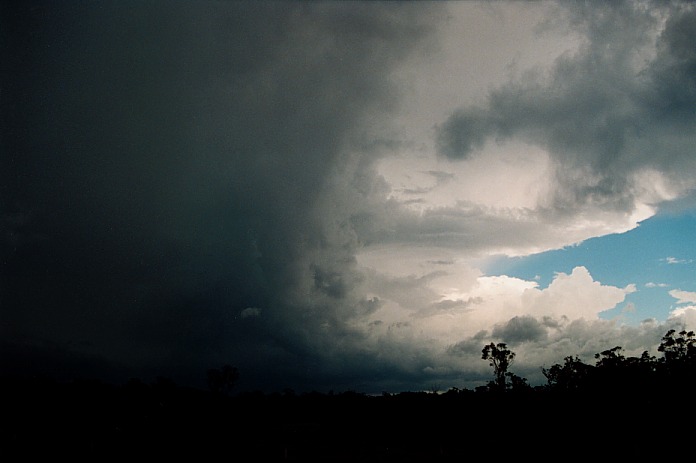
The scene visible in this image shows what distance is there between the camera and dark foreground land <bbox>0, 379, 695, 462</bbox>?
63.2m

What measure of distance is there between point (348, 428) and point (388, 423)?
10.6 m

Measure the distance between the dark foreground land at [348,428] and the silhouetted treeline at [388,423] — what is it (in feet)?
0.78

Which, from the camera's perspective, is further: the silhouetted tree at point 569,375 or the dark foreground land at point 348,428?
the silhouetted tree at point 569,375

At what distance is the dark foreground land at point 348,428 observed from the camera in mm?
63219

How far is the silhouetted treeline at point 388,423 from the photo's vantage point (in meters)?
64.4

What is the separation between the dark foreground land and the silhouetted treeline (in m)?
0.24

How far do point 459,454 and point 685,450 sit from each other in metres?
30.9

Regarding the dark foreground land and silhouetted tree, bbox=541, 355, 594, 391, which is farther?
silhouetted tree, bbox=541, 355, 594, 391

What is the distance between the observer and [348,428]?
112 metres

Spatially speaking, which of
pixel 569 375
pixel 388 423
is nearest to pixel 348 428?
pixel 388 423

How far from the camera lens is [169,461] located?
227ft

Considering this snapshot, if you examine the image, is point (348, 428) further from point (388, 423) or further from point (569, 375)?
point (569, 375)

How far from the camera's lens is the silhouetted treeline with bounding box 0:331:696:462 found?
64375mm

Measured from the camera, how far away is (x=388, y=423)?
110m
